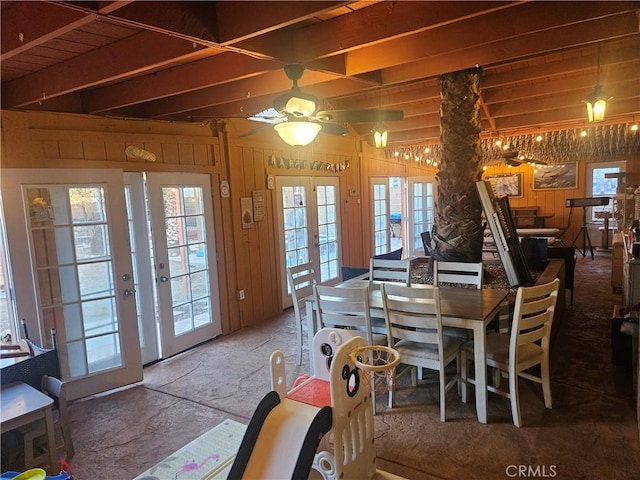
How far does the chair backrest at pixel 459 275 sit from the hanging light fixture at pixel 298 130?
5.76ft

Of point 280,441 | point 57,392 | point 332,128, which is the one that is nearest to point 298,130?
point 332,128

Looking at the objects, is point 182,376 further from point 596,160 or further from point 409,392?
point 596,160

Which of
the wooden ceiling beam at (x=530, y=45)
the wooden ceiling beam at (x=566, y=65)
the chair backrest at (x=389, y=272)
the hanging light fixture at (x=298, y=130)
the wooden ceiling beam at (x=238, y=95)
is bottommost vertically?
the chair backrest at (x=389, y=272)

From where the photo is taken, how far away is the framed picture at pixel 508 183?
34.3ft

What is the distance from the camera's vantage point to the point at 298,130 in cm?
259

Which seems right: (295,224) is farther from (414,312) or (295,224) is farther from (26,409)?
(26,409)

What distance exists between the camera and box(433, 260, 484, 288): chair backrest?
347 cm

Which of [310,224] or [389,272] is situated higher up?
[310,224]

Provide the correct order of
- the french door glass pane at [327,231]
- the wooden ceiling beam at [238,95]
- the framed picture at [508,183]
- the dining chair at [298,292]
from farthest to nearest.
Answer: the framed picture at [508,183] < the french door glass pane at [327,231] < the dining chair at [298,292] < the wooden ceiling beam at [238,95]

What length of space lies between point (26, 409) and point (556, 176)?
421 inches

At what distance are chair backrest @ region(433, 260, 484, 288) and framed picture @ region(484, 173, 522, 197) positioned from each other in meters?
7.68

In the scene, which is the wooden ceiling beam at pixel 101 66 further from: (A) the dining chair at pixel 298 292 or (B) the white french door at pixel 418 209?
(B) the white french door at pixel 418 209

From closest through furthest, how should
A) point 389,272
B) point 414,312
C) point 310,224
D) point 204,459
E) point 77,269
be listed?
point 204,459, point 414,312, point 77,269, point 389,272, point 310,224

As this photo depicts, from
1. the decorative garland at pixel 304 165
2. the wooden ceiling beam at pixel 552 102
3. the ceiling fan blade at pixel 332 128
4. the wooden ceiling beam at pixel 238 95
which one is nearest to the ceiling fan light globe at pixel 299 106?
the ceiling fan blade at pixel 332 128
